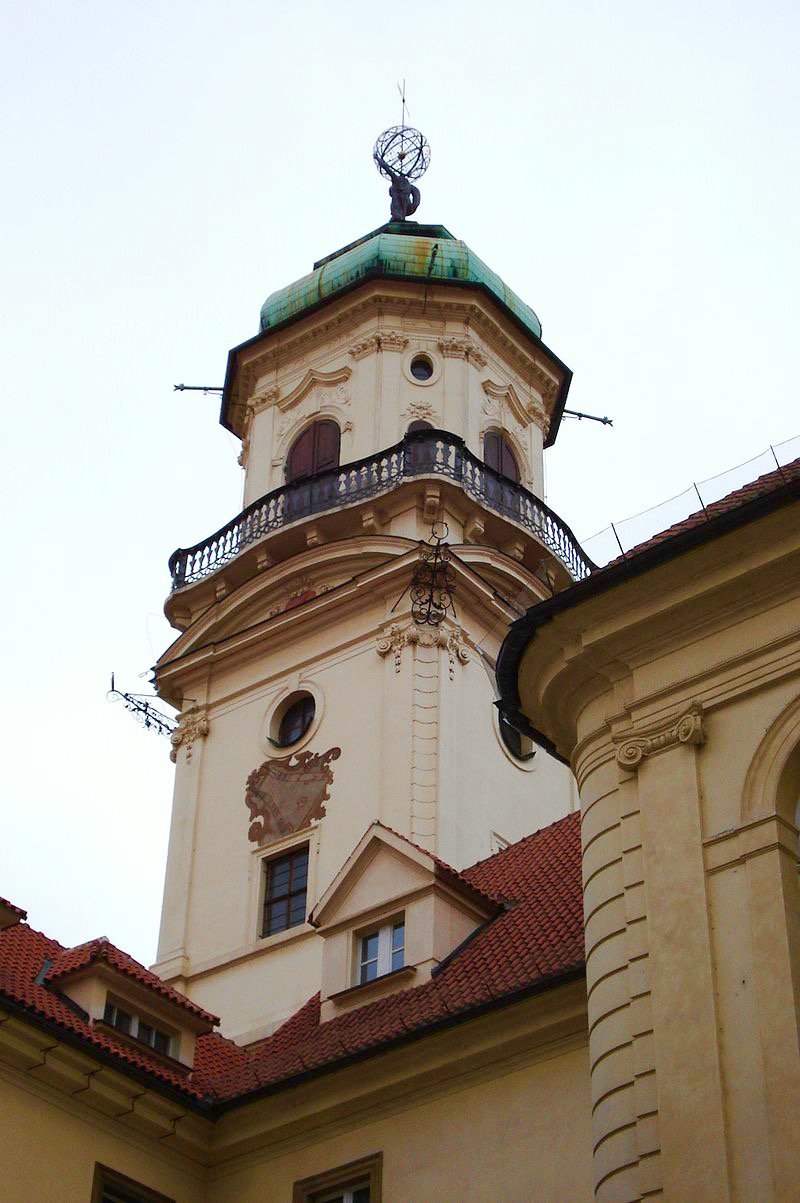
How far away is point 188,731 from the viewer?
30047 millimetres

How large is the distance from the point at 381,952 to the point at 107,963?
297cm

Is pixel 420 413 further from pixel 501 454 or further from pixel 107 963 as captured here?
pixel 107 963

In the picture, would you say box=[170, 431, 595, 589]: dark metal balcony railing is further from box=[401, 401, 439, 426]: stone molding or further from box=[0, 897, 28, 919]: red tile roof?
box=[0, 897, 28, 919]: red tile roof

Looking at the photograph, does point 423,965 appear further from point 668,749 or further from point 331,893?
point 668,749

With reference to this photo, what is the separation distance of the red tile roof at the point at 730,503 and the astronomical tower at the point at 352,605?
11.6m

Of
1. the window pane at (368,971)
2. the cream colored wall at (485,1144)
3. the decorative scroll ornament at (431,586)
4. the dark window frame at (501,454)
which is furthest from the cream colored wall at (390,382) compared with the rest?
the cream colored wall at (485,1144)

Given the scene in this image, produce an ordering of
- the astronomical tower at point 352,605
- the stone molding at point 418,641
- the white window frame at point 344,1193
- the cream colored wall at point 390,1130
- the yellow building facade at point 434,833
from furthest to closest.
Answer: the stone molding at point 418,641, the astronomical tower at point 352,605, the white window frame at point 344,1193, the cream colored wall at point 390,1130, the yellow building facade at point 434,833

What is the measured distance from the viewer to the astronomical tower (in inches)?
1059

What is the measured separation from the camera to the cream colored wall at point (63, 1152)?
1670 cm

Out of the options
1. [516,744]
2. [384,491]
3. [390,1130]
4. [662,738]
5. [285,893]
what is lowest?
[390,1130]

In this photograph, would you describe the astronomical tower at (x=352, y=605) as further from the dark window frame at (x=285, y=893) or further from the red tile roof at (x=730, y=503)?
the red tile roof at (x=730, y=503)

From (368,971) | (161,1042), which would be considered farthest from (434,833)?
(161,1042)

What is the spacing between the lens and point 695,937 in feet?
42.5

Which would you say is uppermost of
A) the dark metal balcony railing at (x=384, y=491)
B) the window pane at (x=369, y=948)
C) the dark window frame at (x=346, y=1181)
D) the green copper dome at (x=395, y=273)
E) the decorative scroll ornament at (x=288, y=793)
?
the green copper dome at (x=395, y=273)
